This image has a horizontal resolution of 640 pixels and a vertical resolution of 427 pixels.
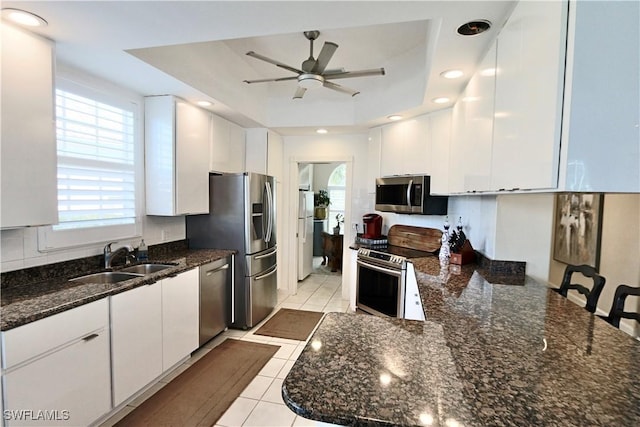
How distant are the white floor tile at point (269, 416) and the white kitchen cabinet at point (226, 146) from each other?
7.82 feet

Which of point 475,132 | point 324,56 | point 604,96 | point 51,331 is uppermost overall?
point 324,56

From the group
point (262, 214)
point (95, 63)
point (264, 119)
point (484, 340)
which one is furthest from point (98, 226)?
point (484, 340)

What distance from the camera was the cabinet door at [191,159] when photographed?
9.55 feet

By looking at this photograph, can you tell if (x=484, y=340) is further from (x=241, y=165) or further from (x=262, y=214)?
(x=241, y=165)

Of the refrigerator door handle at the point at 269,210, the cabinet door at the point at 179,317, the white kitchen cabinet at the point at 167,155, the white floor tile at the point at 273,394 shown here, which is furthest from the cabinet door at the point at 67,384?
the refrigerator door handle at the point at 269,210

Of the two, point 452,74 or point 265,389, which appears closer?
A: point 452,74

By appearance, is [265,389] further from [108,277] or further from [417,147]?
[417,147]

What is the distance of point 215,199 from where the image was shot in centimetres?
340

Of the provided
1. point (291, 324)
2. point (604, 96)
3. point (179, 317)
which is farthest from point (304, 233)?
point (604, 96)

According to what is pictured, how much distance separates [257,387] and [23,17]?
8.88 ft

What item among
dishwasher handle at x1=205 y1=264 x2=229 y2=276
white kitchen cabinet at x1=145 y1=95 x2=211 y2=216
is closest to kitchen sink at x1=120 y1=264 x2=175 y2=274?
dishwasher handle at x1=205 y1=264 x2=229 y2=276

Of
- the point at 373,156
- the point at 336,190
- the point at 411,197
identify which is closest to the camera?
the point at 411,197

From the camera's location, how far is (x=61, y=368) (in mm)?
1648

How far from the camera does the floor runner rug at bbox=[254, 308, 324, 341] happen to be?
11.0 ft
